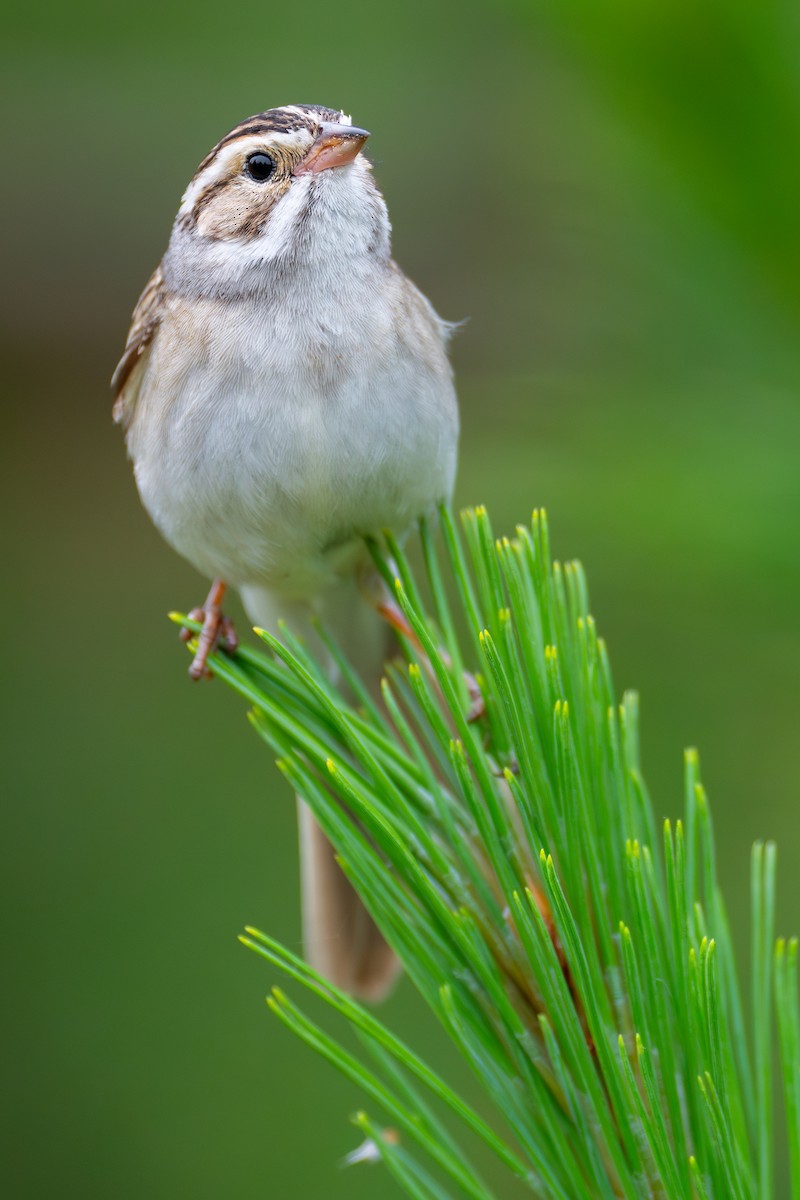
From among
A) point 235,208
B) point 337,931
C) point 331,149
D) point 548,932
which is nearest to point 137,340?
point 235,208

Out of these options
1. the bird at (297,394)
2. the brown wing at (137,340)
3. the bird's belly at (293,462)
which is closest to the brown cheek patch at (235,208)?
the bird at (297,394)

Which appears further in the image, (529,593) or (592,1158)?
(529,593)

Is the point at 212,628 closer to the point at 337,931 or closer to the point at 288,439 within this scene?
the point at 288,439

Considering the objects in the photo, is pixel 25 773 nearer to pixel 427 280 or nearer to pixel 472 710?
pixel 427 280

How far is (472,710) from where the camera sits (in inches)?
57.9

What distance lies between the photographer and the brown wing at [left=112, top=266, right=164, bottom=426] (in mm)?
2076

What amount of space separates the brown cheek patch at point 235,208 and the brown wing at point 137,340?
118 millimetres

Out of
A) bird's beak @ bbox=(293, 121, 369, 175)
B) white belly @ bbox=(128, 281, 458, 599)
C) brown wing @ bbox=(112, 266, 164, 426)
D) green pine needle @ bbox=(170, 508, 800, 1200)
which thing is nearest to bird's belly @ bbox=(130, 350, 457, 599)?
white belly @ bbox=(128, 281, 458, 599)

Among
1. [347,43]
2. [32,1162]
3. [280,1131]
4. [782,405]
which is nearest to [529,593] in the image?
[782,405]

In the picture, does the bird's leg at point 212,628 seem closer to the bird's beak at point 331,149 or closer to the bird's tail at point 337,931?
the bird's tail at point 337,931

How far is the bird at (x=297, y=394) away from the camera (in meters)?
1.78

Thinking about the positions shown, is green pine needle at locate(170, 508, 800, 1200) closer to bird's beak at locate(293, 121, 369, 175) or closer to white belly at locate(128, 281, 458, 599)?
white belly at locate(128, 281, 458, 599)

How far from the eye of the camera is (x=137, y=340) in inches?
82.4

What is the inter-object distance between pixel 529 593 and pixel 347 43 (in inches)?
124
